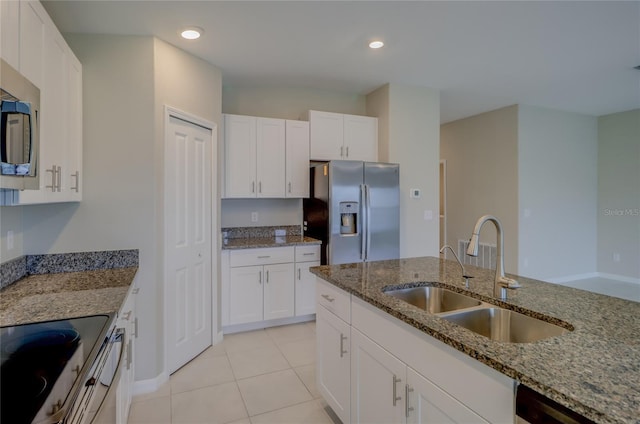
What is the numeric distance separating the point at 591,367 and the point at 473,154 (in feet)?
16.8

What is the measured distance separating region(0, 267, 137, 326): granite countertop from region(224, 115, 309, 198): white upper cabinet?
156cm

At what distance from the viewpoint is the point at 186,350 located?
2.73 metres

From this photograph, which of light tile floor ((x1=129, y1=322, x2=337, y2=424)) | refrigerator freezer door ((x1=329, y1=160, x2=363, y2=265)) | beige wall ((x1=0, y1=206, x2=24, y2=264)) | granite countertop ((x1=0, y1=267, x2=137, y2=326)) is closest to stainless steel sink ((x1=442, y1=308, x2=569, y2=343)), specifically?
light tile floor ((x1=129, y1=322, x2=337, y2=424))

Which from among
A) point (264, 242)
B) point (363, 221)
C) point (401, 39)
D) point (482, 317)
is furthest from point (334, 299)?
point (401, 39)

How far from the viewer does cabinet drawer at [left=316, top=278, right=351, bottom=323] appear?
5.70ft

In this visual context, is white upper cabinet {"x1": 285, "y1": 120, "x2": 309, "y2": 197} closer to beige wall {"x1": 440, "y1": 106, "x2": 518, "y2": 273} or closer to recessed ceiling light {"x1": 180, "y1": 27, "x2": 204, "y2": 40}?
recessed ceiling light {"x1": 180, "y1": 27, "x2": 204, "y2": 40}

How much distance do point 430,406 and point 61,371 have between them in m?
1.19

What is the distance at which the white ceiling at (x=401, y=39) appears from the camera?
227 centimetres

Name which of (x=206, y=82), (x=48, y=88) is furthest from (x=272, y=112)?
(x=48, y=88)

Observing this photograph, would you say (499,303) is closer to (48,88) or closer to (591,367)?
(591,367)

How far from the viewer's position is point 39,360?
102 centimetres

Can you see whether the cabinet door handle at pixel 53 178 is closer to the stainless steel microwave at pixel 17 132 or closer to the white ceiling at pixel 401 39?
the stainless steel microwave at pixel 17 132

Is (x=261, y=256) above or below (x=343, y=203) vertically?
below

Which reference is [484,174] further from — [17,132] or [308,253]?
[17,132]
